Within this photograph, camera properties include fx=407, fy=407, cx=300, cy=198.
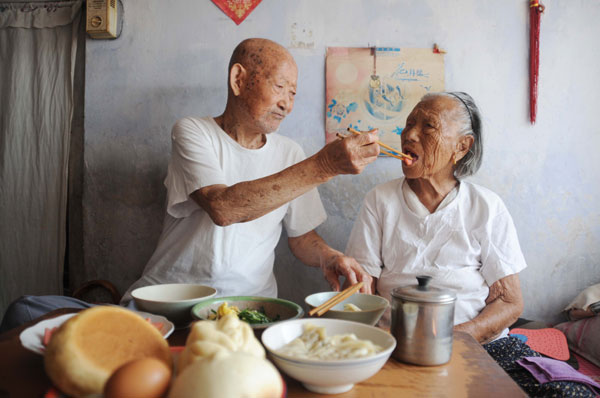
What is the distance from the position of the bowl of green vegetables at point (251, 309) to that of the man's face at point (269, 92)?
1.09m

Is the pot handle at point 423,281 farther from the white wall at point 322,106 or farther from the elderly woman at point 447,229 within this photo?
the white wall at point 322,106

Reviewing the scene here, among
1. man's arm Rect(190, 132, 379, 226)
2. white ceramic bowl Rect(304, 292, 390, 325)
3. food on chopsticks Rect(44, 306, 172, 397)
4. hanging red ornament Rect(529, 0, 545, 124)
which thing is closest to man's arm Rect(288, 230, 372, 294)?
white ceramic bowl Rect(304, 292, 390, 325)

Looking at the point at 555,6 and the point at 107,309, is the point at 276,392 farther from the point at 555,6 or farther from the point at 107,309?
the point at 555,6

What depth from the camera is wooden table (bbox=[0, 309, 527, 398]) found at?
90 centimetres

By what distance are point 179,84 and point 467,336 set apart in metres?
2.21

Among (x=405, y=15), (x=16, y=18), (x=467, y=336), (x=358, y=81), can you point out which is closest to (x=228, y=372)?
(x=467, y=336)

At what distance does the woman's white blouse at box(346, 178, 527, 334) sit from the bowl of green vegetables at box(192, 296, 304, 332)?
723 mm

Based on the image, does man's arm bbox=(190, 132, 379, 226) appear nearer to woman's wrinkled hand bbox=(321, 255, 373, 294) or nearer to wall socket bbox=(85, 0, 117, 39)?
woman's wrinkled hand bbox=(321, 255, 373, 294)

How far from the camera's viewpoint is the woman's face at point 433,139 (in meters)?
2.03

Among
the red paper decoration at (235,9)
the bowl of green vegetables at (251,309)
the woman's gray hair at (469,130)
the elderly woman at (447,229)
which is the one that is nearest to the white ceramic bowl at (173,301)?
the bowl of green vegetables at (251,309)

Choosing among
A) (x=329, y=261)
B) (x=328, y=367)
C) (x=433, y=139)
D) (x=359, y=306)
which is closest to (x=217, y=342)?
(x=328, y=367)

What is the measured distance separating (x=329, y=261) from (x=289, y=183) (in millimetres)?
424

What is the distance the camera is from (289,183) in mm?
1634

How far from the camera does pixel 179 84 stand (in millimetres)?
2623
